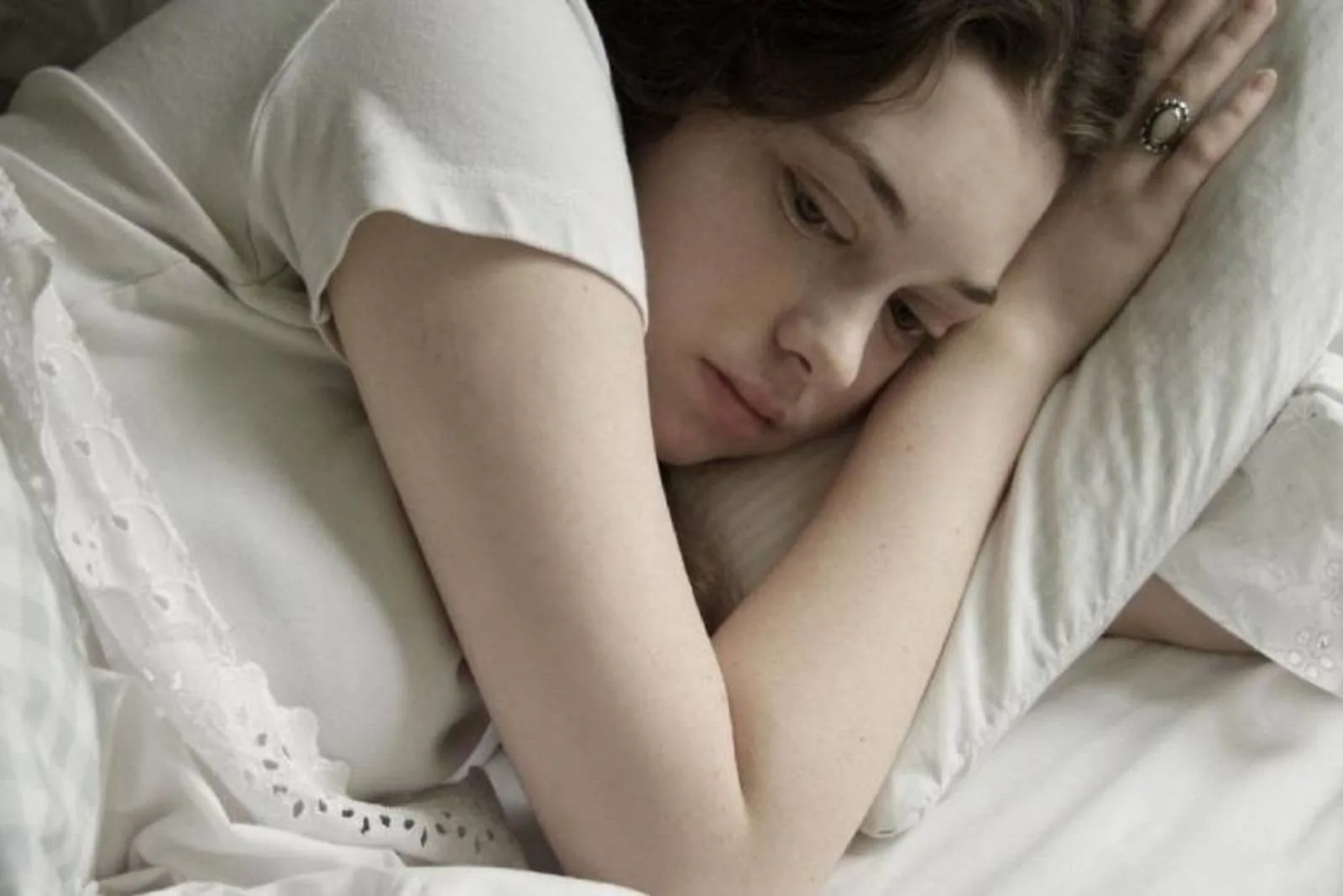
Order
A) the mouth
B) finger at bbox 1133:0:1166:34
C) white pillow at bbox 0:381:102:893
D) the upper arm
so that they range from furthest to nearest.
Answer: finger at bbox 1133:0:1166:34 → the mouth → the upper arm → white pillow at bbox 0:381:102:893

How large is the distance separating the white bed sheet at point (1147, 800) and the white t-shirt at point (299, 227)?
306 mm

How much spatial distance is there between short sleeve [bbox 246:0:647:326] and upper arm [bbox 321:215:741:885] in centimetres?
1

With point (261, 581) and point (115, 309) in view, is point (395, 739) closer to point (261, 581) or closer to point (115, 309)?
point (261, 581)

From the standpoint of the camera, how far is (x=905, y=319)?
97cm

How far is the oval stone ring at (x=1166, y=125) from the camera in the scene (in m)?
1.03

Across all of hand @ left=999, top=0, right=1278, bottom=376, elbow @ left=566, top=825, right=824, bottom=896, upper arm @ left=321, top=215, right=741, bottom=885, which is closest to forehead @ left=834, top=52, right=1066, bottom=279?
hand @ left=999, top=0, right=1278, bottom=376

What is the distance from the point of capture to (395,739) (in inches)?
29.9

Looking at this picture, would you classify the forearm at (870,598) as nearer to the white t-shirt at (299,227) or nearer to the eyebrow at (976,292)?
the eyebrow at (976,292)

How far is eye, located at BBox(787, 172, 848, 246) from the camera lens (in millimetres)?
870

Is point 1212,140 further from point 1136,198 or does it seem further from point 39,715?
point 39,715

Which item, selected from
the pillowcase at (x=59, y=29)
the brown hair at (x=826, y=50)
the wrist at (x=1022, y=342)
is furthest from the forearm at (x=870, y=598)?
the pillowcase at (x=59, y=29)

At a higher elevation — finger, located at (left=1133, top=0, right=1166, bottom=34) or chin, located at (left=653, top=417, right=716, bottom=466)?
finger, located at (left=1133, top=0, right=1166, bottom=34)

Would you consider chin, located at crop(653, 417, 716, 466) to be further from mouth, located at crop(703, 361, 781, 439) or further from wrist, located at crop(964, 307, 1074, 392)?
wrist, located at crop(964, 307, 1074, 392)

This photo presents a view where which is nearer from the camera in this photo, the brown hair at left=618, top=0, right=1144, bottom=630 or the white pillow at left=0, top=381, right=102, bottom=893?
the white pillow at left=0, top=381, right=102, bottom=893
